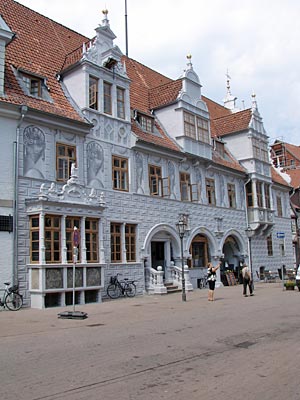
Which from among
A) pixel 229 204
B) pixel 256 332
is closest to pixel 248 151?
pixel 229 204

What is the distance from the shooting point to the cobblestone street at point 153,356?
6.52m

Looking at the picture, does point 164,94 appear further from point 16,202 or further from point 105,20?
point 16,202

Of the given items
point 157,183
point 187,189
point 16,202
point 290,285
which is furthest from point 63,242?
point 290,285

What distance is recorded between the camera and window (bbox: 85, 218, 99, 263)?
67.9ft

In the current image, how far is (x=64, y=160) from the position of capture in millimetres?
21141

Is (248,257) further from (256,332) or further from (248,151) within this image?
(256,332)

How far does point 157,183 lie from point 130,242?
422cm

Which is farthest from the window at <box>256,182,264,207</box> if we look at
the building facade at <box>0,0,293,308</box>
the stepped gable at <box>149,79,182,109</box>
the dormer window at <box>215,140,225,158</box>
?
the stepped gable at <box>149,79,182,109</box>

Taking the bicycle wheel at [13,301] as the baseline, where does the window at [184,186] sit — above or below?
above

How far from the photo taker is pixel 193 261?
97.5ft

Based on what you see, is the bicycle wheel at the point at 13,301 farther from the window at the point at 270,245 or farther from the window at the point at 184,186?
the window at the point at 270,245

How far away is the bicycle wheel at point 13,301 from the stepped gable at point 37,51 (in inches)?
303

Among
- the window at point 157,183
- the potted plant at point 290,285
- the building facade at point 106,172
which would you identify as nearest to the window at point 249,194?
the building facade at point 106,172

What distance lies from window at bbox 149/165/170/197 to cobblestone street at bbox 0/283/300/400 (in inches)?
438
